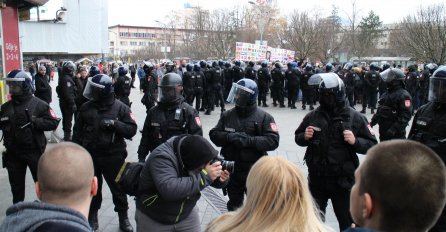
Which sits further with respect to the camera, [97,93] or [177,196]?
[97,93]

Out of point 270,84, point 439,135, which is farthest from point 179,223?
point 270,84

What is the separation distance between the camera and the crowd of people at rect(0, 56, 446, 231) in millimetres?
1690

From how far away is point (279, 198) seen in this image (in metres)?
2.02

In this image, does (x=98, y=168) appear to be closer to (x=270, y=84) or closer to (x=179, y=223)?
(x=179, y=223)

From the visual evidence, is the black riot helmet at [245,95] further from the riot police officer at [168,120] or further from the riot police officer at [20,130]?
the riot police officer at [20,130]

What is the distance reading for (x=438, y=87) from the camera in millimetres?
4363

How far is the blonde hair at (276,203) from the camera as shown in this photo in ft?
6.63

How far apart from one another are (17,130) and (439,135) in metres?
4.76

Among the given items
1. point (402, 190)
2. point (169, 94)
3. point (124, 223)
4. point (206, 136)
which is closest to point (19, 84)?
point (169, 94)

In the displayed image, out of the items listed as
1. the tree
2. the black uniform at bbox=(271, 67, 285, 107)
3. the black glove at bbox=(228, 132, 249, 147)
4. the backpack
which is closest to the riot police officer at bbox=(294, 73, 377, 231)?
the black glove at bbox=(228, 132, 249, 147)

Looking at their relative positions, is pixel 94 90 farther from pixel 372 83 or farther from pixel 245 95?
pixel 372 83

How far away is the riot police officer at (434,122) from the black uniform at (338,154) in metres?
0.68

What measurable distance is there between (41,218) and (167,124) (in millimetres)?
2999

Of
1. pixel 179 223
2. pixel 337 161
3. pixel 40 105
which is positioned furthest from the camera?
pixel 40 105
